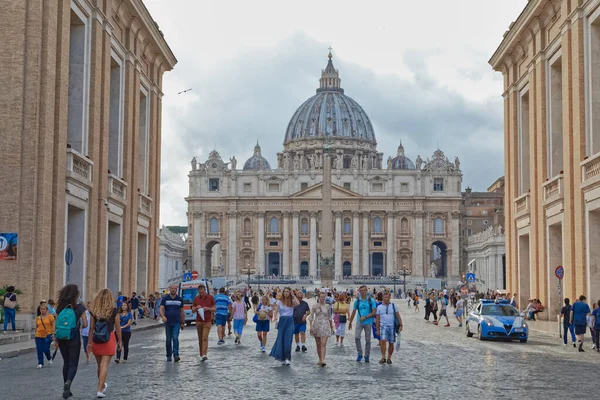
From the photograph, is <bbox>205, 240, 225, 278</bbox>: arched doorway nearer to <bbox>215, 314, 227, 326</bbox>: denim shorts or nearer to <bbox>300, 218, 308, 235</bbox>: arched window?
<bbox>300, 218, 308, 235</bbox>: arched window

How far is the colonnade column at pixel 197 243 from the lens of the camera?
138m

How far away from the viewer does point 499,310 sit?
27.9 metres

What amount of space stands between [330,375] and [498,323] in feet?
36.6

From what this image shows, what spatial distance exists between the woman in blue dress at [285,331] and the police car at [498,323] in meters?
8.45

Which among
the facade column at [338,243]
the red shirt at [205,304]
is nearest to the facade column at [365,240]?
the facade column at [338,243]

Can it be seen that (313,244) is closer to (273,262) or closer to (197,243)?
(273,262)

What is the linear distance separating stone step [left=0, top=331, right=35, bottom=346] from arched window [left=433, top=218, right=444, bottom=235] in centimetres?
11862

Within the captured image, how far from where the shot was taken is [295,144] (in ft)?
559

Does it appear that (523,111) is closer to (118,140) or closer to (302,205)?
(118,140)

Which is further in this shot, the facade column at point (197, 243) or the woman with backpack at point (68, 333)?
the facade column at point (197, 243)

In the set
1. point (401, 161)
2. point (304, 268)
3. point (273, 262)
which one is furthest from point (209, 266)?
point (401, 161)

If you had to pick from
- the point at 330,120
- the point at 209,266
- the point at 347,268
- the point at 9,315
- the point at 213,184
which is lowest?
the point at 9,315

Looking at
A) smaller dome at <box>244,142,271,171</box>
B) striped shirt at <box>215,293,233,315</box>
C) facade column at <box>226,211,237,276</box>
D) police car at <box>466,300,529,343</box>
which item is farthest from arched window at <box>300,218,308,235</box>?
striped shirt at <box>215,293,233,315</box>

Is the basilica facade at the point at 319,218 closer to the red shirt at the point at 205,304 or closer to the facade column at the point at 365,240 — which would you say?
the facade column at the point at 365,240
